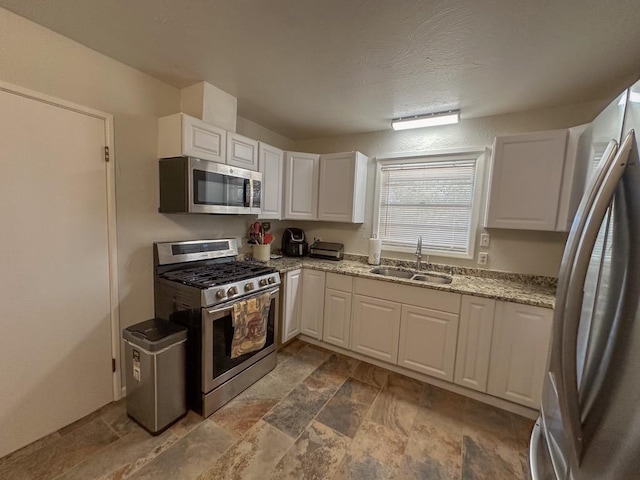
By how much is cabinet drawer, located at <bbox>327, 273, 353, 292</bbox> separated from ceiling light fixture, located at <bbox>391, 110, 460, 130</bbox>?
1591mm

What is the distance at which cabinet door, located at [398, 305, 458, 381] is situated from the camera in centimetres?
221

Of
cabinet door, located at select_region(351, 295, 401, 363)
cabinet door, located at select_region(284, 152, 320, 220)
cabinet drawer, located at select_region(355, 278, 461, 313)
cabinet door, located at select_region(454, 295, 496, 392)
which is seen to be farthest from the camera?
cabinet door, located at select_region(284, 152, 320, 220)

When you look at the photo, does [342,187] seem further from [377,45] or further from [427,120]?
[377,45]

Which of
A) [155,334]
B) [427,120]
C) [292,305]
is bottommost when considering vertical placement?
[292,305]

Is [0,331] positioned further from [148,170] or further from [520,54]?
[520,54]

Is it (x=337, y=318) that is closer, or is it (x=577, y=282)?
(x=577, y=282)

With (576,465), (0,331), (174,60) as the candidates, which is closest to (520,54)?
(576,465)

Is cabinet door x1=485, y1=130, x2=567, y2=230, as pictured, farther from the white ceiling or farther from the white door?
the white door

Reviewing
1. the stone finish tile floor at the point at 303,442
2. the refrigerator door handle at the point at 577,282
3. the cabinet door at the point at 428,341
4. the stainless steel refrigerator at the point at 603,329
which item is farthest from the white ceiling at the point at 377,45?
the stone finish tile floor at the point at 303,442

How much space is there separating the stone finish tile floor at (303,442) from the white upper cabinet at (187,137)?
1.89m

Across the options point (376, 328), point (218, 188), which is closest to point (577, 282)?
point (376, 328)

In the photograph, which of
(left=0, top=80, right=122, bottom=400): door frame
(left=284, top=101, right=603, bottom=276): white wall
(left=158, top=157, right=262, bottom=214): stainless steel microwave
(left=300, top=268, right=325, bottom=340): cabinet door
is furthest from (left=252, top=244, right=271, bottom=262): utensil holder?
(left=0, top=80, right=122, bottom=400): door frame

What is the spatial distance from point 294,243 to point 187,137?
1692 millimetres

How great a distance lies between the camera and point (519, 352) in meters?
1.97
